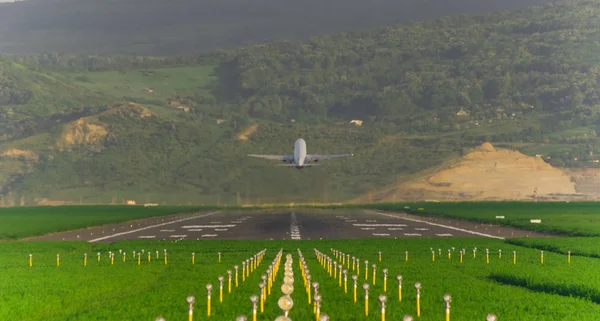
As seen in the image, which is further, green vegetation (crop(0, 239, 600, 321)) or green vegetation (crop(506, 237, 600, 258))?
green vegetation (crop(506, 237, 600, 258))

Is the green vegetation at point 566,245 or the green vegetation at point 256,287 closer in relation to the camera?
the green vegetation at point 256,287

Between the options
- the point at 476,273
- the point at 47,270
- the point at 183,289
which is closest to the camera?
the point at 183,289

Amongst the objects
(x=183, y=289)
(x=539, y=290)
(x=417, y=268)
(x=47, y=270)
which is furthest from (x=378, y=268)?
(x=47, y=270)

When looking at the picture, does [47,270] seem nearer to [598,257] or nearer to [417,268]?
[417,268]

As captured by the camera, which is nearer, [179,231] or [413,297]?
[413,297]

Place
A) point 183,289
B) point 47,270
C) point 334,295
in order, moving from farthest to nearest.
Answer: point 47,270, point 183,289, point 334,295

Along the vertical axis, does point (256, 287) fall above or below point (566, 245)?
below

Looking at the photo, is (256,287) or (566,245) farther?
(566,245)

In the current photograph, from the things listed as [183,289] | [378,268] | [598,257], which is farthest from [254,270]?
[598,257]
